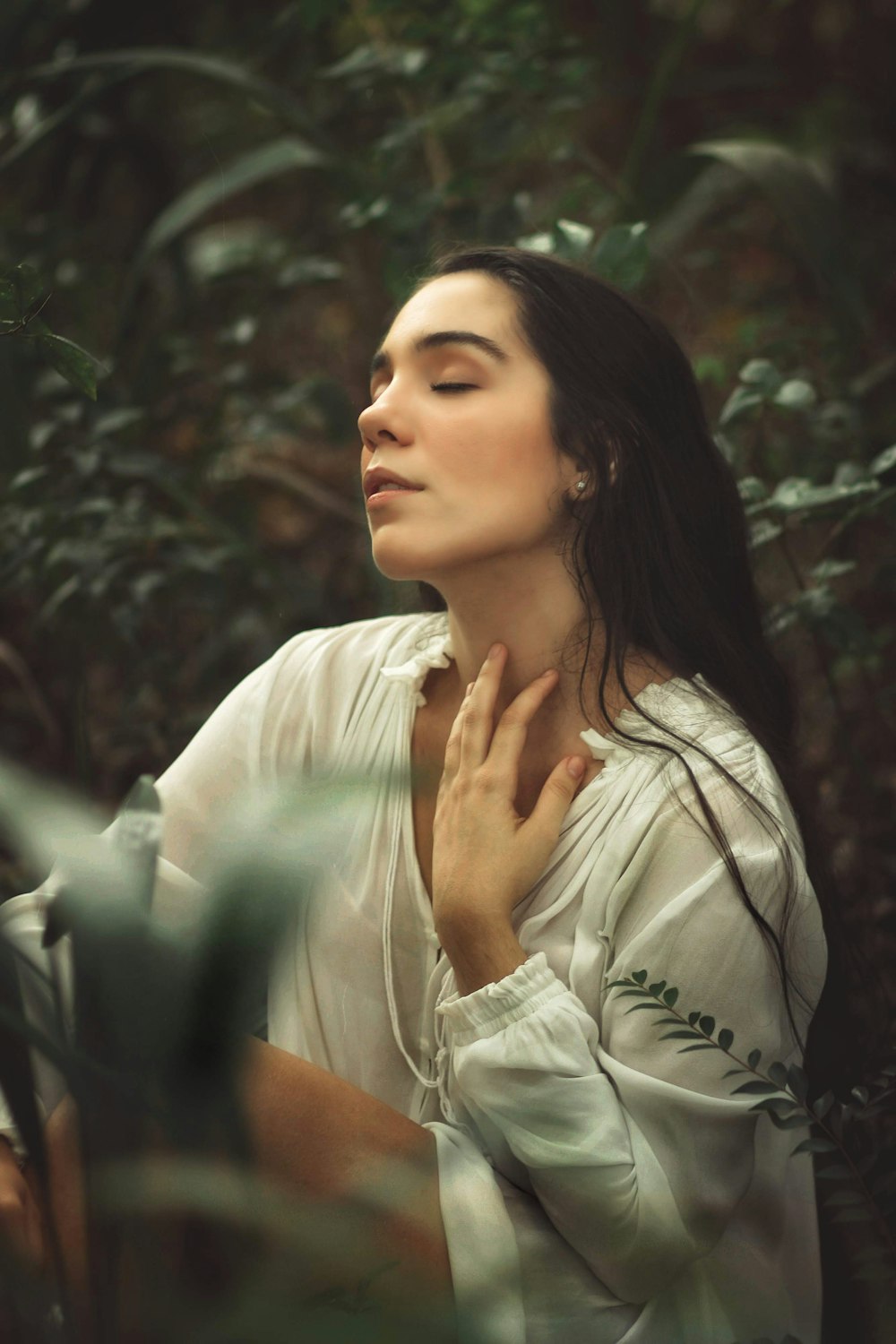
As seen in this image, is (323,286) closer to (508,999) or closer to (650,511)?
(650,511)

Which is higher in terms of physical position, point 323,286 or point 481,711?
point 323,286

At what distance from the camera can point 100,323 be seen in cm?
298

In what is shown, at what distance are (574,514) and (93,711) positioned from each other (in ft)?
5.17

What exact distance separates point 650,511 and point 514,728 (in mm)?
296

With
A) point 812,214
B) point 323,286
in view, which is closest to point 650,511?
point 812,214

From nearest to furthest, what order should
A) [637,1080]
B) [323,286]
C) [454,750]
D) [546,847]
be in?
[637,1080] < [546,847] < [454,750] < [323,286]

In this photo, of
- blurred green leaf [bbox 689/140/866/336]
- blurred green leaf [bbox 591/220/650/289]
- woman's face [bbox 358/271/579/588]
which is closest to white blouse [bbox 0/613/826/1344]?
woman's face [bbox 358/271/579/588]

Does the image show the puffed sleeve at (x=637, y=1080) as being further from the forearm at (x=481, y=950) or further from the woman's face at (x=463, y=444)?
the woman's face at (x=463, y=444)

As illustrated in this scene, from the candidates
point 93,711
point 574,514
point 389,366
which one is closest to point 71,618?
point 93,711

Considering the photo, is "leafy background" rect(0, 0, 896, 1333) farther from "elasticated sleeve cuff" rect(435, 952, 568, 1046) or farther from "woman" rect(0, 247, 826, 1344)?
"elasticated sleeve cuff" rect(435, 952, 568, 1046)

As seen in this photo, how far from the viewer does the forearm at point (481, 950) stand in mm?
1223

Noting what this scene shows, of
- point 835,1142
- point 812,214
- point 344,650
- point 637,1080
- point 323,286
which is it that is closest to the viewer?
point 835,1142

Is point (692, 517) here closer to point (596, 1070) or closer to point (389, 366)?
point (389, 366)

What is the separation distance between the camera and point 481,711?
4.50ft
